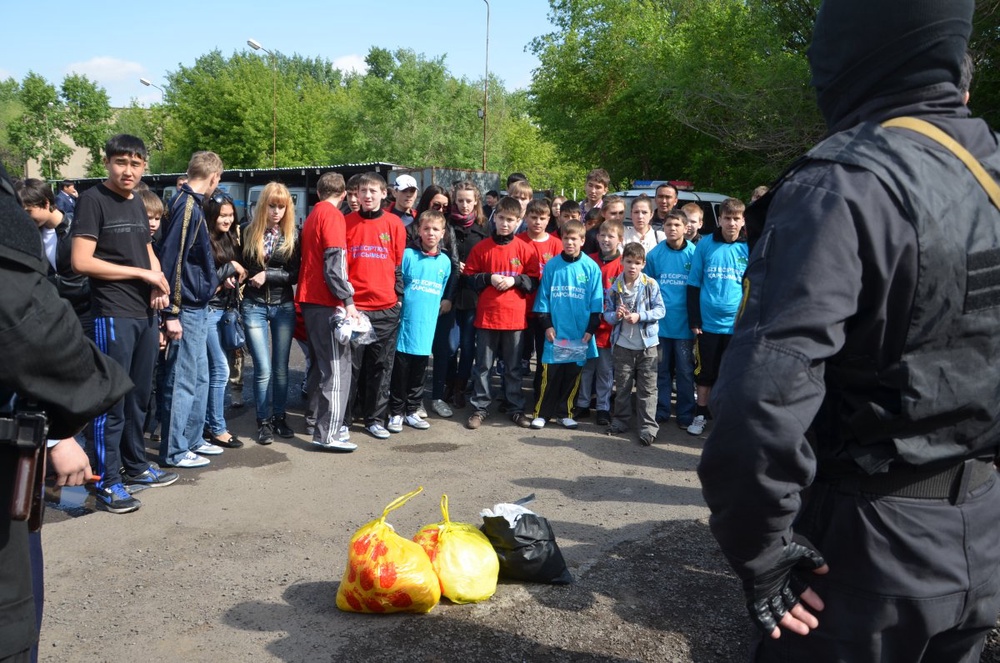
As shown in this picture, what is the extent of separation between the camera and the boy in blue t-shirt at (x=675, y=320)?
7.90 metres

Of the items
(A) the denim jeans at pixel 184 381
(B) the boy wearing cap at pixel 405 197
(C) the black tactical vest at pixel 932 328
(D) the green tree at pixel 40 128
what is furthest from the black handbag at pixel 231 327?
(D) the green tree at pixel 40 128

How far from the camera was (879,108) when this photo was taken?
189cm

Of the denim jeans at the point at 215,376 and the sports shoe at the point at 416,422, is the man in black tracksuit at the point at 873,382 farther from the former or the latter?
the sports shoe at the point at 416,422

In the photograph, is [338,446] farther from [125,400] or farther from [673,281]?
[673,281]

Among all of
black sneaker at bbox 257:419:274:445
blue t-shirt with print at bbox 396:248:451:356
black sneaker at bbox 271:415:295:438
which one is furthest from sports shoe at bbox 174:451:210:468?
blue t-shirt with print at bbox 396:248:451:356

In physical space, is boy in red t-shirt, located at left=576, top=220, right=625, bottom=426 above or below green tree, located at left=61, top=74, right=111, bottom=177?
below

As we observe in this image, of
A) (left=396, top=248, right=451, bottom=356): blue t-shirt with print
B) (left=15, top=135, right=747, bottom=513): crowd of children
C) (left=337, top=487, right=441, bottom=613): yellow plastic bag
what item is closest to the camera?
(left=337, top=487, right=441, bottom=613): yellow plastic bag

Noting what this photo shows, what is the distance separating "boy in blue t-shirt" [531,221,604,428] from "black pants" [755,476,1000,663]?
19.6 ft

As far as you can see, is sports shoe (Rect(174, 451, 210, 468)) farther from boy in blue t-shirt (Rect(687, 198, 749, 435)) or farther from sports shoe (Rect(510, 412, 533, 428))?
boy in blue t-shirt (Rect(687, 198, 749, 435))

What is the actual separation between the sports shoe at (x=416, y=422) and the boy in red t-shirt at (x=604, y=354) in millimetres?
1605

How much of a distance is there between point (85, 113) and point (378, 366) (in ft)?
194

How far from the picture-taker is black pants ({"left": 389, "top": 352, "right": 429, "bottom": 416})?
766cm

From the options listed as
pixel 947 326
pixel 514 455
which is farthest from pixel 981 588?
pixel 514 455

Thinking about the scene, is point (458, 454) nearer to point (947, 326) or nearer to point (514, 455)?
point (514, 455)
